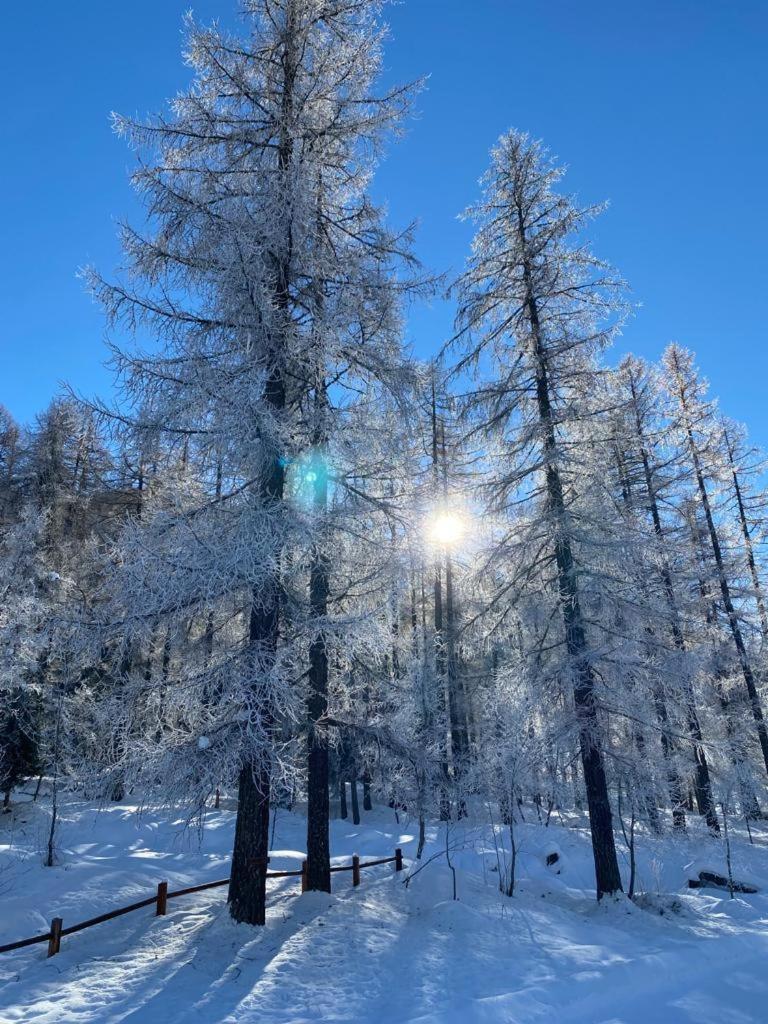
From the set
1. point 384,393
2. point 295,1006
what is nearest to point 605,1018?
point 295,1006

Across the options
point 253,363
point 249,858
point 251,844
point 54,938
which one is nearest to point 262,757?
point 251,844

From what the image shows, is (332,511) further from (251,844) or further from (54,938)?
(54,938)

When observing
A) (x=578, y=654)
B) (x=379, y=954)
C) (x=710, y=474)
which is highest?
(x=710, y=474)

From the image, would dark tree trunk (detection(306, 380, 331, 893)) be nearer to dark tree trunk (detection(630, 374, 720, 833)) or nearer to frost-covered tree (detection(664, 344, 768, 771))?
dark tree trunk (detection(630, 374, 720, 833))

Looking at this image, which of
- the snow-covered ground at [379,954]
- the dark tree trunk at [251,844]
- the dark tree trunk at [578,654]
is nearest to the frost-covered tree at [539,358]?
the dark tree trunk at [578,654]

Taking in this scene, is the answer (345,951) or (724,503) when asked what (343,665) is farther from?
(724,503)

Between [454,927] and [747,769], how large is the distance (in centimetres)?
820

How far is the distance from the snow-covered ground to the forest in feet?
1.14

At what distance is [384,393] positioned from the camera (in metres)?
9.42

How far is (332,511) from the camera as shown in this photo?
821 cm

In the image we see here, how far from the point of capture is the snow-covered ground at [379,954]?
5492mm

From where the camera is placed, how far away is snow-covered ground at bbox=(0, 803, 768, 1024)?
5.49m

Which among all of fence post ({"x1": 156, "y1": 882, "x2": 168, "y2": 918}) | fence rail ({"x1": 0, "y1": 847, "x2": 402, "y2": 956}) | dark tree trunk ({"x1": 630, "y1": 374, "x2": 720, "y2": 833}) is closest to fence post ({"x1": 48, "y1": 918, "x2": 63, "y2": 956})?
fence rail ({"x1": 0, "y1": 847, "x2": 402, "y2": 956})

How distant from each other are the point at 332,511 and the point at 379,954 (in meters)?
5.66
